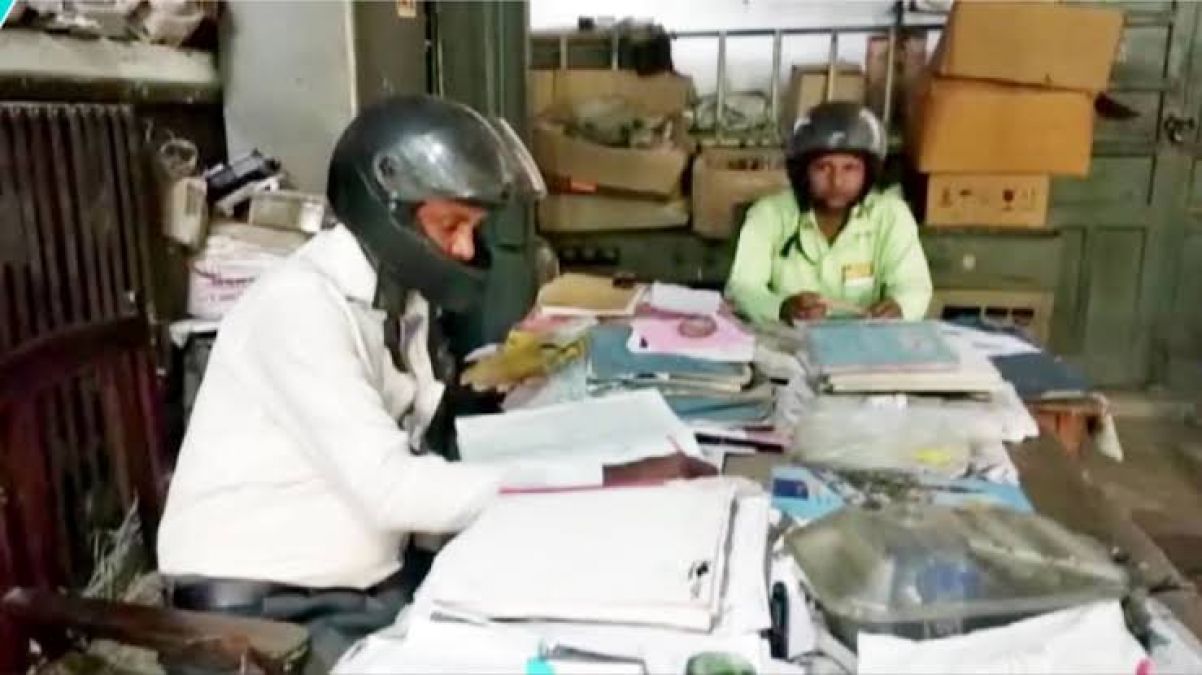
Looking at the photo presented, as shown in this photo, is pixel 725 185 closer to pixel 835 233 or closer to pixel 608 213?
pixel 608 213

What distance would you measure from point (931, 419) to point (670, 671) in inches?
30.3

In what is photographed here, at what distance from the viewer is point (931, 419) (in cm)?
146

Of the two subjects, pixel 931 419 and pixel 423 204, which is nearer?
pixel 423 204

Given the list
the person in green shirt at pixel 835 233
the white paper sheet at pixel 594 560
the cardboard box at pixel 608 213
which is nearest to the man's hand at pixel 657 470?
the white paper sheet at pixel 594 560

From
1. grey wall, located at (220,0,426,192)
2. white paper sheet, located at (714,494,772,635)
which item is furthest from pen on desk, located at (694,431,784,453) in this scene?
grey wall, located at (220,0,426,192)

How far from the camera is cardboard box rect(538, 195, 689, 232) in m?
3.71

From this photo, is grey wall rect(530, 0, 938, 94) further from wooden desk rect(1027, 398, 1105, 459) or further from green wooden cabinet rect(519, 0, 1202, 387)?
wooden desk rect(1027, 398, 1105, 459)

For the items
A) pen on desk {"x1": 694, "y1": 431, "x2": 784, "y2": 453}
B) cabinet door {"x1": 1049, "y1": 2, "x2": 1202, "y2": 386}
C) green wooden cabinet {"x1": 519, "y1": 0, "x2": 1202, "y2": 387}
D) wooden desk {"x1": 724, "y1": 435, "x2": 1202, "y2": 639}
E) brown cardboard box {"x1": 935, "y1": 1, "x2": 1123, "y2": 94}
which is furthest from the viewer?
cabinet door {"x1": 1049, "y1": 2, "x2": 1202, "y2": 386}

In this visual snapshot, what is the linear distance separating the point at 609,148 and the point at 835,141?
3.80ft

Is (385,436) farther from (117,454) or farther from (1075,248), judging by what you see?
(1075,248)

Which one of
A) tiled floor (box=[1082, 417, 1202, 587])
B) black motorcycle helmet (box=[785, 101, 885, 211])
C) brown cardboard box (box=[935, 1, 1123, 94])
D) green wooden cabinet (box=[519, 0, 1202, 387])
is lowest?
tiled floor (box=[1082, 417, 1202, 587])

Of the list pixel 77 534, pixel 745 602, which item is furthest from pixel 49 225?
pixel 745 602

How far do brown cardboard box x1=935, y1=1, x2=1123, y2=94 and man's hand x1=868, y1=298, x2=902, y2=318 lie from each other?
1441 millimetres

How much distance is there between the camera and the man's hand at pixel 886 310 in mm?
2245
